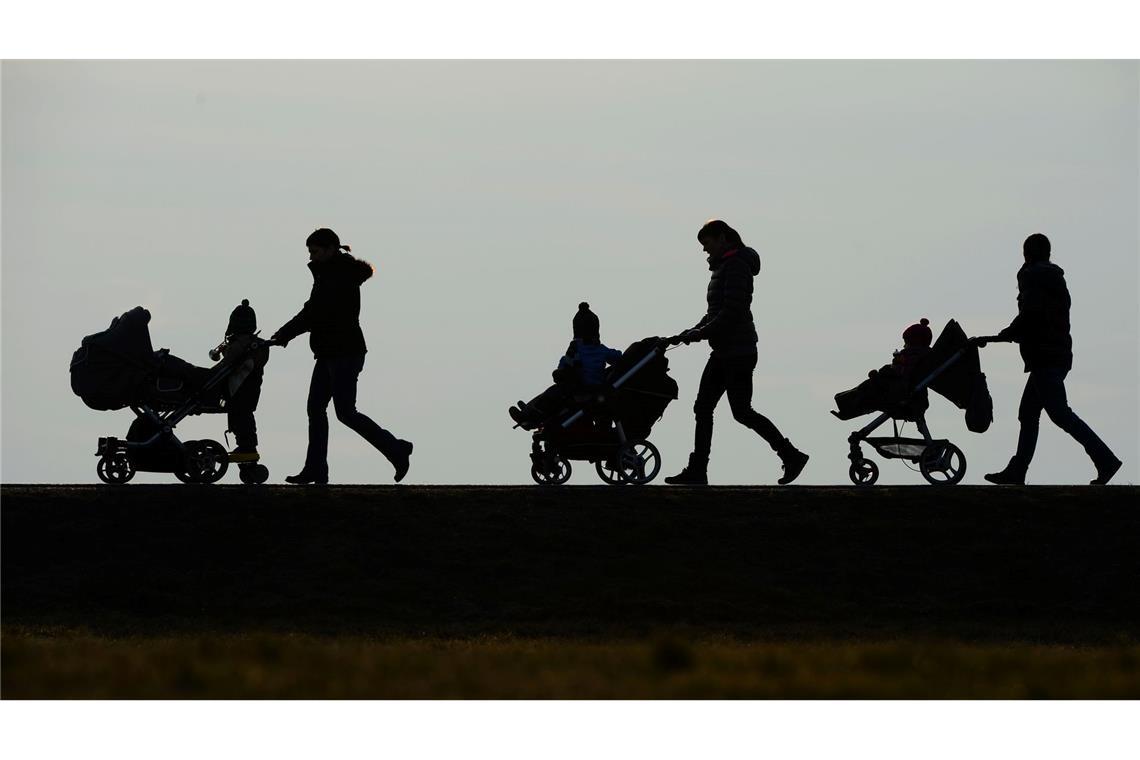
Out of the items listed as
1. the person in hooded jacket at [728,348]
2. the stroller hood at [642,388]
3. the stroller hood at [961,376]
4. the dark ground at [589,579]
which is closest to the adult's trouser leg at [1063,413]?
the stroller hood at [961,376]

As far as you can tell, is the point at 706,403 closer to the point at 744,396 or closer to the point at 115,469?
the point at 744,396

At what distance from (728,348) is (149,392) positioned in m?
5.00

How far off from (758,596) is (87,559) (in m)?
4.50

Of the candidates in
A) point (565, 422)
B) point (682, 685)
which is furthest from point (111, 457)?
point (682, 685)

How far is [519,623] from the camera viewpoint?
12391 millimetres

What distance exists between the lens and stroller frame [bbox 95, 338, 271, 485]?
17.1m

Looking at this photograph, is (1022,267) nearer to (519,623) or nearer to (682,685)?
(519,623)

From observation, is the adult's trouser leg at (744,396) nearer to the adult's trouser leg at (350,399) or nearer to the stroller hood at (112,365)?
the adult's trouser leg at (350,399)

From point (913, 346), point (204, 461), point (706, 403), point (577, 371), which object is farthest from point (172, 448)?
point (913, 346)

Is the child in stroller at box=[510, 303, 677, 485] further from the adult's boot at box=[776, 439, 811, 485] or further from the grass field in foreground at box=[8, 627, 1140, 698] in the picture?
the grass field in foreground at box=[8, 627, 1140, 698]

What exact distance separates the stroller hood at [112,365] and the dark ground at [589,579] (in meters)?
2.32

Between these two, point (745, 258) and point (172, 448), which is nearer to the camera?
point (745, 258)

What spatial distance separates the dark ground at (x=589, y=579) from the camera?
10484mm

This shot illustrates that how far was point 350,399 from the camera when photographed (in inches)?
631
